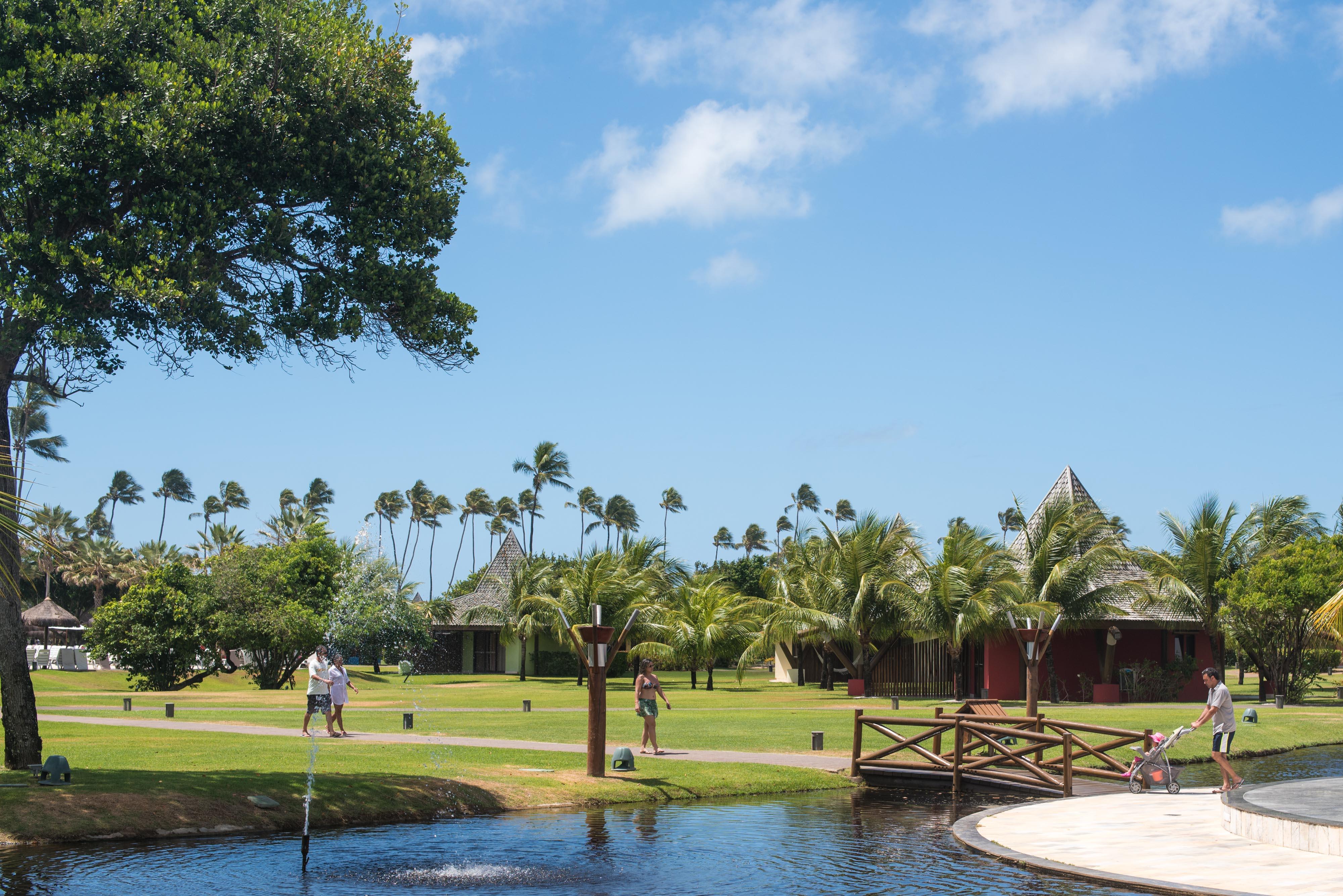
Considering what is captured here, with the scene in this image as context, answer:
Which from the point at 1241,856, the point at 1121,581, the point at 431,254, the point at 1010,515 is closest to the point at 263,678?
the point at 1121,581

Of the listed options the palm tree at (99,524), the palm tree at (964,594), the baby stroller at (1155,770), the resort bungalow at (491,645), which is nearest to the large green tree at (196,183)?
the baby stroller at (1155,770)

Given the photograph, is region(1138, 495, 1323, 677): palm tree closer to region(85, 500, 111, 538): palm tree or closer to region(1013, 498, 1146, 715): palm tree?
region(1013, 498, 1146, 715): palm tree

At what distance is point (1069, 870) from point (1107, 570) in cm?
3198

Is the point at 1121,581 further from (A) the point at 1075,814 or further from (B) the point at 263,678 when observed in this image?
(B) the point at 263,678

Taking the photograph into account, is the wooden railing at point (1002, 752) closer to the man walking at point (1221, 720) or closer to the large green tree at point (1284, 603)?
the man walking at point (1221, 720)

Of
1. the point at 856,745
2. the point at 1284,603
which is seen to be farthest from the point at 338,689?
the point at 1284,603

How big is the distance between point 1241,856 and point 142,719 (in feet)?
84.9

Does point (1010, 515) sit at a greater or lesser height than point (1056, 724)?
greater

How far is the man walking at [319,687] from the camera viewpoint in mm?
23219

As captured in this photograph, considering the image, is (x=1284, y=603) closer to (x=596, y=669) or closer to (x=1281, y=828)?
(x=596, y=669)

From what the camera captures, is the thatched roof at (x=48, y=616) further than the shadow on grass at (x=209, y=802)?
Yes

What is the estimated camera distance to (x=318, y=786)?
15.6 metres

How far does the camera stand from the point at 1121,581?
133ft

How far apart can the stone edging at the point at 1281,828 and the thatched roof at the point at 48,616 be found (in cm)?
6292
